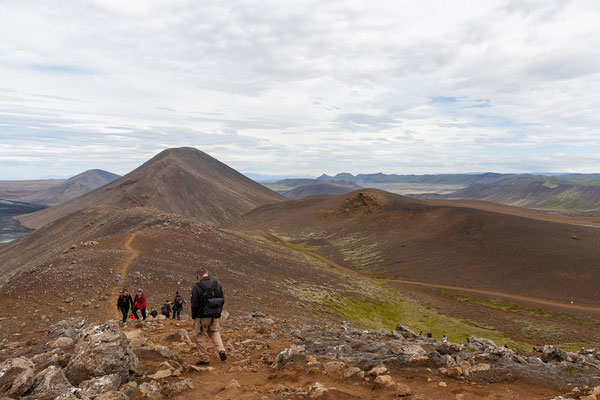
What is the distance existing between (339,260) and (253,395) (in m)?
83.4

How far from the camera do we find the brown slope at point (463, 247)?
211 ft

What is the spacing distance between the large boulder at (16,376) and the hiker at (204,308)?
4485mm

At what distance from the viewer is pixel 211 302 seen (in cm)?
1127

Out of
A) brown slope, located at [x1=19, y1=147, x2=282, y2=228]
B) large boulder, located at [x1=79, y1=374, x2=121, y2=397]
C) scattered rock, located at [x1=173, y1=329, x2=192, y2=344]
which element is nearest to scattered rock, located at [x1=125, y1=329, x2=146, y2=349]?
scattered rock, located at [x1=173, y1=329, x2=192, y2=344]

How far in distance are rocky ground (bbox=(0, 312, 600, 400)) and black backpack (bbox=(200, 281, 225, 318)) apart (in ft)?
5.62

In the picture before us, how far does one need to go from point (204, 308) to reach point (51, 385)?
4.32 metres

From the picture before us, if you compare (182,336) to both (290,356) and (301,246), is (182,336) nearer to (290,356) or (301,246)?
(290,356)

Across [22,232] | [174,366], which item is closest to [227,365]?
[174,366]

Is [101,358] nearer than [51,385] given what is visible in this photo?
No

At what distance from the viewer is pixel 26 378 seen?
30.6 ft

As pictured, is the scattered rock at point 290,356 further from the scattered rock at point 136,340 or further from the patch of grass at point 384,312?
the patch of grass at point 384,312

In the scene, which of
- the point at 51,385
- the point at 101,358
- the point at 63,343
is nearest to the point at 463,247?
the point at 63,343

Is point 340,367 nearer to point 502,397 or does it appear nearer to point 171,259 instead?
point 502,397

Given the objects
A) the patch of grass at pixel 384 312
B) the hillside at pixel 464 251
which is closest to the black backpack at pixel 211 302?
the patch of grass at pixel 384 312
